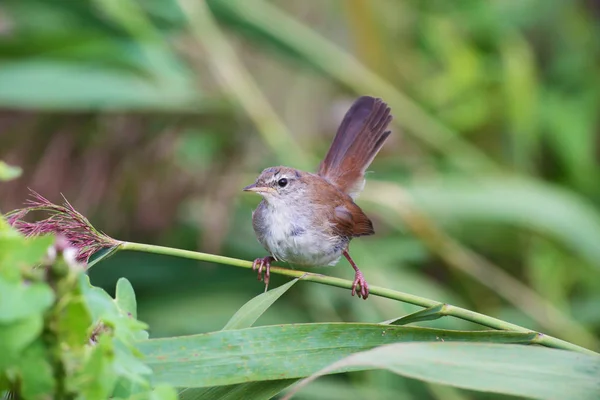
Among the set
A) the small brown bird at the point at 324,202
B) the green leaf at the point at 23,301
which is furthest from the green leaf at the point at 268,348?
the small brown bird at the point at 324,202

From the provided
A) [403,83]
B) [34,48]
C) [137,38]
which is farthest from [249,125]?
[403,83]

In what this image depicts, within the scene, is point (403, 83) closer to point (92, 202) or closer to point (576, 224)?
point (576, 224)

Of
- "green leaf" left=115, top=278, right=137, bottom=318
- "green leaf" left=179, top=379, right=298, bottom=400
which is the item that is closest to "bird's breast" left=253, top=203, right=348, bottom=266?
"green leaf" left=179, top=379, right=298, bottom=400

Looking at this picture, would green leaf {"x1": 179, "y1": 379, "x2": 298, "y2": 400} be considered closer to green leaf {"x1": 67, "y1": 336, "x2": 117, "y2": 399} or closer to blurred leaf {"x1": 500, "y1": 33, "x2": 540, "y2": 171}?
green leaf {"x1": 67, "y1": 336, "x2": 117, "y2": 399}

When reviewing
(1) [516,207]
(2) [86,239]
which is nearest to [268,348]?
(2) [86,239]

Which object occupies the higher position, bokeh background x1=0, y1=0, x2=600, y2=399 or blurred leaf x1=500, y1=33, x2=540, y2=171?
blurred leaf x1=500, y1=33, x2=540, y2=171

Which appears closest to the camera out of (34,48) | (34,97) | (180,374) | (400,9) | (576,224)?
(180,374)
